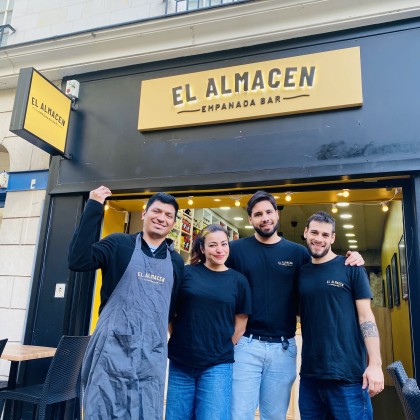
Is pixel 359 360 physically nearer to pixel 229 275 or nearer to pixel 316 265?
pixel 316 265

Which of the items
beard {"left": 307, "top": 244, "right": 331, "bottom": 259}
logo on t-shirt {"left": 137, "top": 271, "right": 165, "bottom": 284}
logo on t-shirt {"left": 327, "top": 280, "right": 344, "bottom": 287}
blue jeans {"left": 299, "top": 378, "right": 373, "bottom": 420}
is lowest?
blue jeans {"left": 299, "top": 378, "right": 373, "bottom": 420}

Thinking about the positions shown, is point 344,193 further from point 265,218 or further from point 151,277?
point 151,277

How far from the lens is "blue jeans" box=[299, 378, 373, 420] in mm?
2388

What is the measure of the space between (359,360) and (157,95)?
3554 millimetres

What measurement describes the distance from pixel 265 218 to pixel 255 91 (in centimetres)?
203

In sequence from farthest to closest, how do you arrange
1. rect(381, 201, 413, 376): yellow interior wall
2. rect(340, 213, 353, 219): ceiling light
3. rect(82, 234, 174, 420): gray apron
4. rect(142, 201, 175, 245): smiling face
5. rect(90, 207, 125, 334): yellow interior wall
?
rect(340, 213, 353, 219): ceiling light < rect(90, 207, 125, 334): yellow interior wall < rect(381, 201, 413, 376): yellow interior wall < rect(142, 201, 175, 245): smiling face < rect(82, 234, 174, 420): gray apron

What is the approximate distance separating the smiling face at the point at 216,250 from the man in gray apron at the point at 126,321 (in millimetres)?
458

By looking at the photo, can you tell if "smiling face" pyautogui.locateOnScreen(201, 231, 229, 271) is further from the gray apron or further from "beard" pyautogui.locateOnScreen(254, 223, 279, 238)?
the gray apron

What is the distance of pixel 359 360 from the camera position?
2457 millimetres

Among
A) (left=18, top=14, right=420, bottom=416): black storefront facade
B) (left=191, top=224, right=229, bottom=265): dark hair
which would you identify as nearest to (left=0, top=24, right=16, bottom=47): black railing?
(left=18, top=14, right=420, bottom=416): black storefront facade

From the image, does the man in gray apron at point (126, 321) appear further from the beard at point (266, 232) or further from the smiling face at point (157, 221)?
the beard at point (266, 232)

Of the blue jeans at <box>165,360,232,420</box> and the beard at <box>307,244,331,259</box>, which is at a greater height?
the beard at <box>307,244,331,259</box>

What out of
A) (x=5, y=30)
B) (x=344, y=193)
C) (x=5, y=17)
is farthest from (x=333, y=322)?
(x=5, y=17)

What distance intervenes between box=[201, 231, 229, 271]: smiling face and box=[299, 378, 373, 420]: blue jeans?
0.93m
